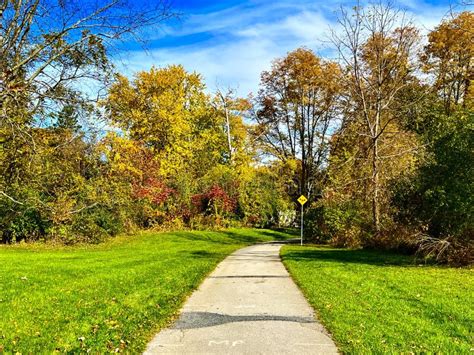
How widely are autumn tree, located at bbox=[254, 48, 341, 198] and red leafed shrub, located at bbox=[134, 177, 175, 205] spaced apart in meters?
14.1

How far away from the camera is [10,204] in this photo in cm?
2081

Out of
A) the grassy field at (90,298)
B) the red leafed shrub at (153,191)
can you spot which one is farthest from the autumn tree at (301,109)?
the grassy field at (90,298)

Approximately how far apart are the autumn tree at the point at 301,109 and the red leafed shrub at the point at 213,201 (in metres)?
9.11

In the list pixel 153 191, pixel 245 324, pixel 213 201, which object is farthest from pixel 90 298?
pixel 213 201

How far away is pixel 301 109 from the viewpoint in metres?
42.3

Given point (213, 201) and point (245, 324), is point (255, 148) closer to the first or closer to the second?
point (213, 201)

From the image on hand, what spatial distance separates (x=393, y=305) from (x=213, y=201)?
2838 cm

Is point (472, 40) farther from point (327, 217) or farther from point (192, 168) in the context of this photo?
point (192, 168)

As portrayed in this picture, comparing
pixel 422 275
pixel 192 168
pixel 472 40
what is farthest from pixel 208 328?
pixel 472 40

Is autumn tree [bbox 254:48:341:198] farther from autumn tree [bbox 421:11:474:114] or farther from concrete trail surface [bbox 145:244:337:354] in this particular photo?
concrete trail surface [bbox 145:244:337:354]

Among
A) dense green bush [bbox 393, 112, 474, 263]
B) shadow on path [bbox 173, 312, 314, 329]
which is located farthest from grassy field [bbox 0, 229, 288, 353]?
dense green bush [bbox 393, 112, 474, 263]

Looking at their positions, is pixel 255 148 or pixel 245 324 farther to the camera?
pixel 255 148

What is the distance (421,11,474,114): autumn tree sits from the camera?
3356 centimetres

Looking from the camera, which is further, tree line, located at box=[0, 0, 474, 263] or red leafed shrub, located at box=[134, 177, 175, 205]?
red leafed shrub, located at box=[134, 177, 175, 205]
